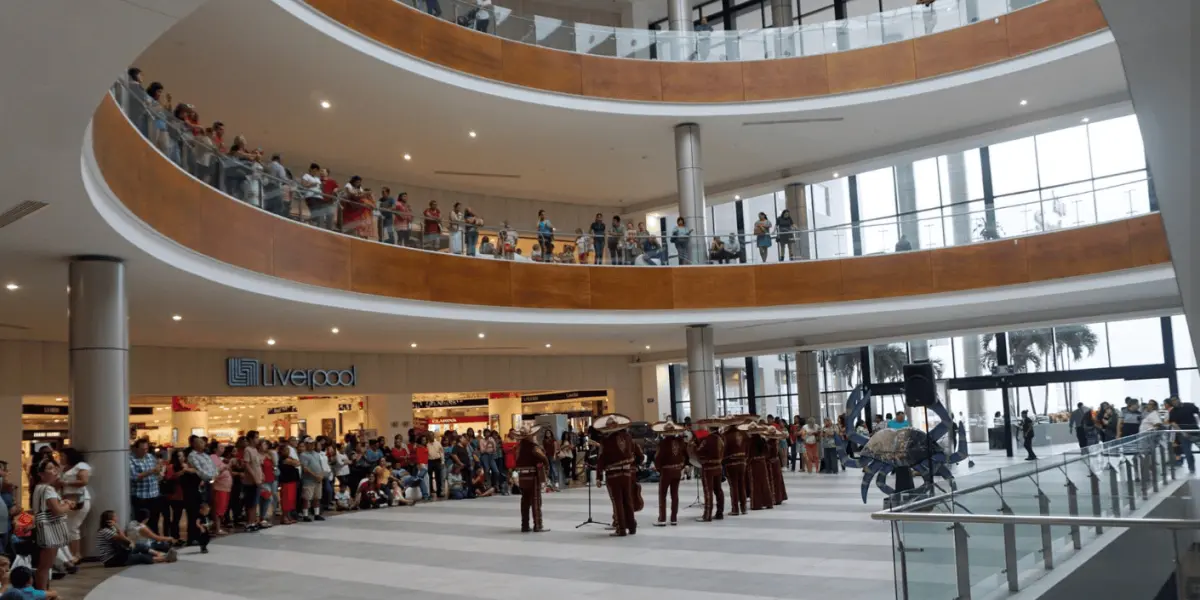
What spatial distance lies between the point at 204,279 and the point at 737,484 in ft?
31.3

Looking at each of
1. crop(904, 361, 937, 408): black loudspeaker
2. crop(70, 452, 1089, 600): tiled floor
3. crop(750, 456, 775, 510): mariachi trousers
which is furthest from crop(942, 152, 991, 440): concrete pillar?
crop(904, 361, 937, 408): black loudspeaker

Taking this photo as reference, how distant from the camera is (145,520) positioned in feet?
48.0

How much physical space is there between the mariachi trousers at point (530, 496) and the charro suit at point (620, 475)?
1.29 meters

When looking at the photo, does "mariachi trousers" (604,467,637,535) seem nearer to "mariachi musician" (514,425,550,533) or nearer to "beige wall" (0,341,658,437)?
"mariachi musician" (514,425,550,533)

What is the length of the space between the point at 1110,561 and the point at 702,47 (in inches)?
828

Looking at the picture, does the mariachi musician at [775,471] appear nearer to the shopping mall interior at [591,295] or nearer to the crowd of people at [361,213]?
the shopping mall interior at [591,295]

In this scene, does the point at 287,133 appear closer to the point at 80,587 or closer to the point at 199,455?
the point at 199,455

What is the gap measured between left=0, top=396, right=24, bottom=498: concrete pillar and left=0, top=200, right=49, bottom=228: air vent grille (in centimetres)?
1281

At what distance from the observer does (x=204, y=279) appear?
50.9ft

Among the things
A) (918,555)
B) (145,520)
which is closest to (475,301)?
(145,520)

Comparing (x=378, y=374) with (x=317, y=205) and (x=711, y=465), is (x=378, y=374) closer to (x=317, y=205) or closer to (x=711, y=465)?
(x=317, y=205)

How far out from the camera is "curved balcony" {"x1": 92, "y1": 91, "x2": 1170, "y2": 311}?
50.3 ft

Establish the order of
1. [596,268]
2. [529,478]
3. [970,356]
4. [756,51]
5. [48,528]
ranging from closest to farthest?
1. [48,528]
2. [529,478]
3. [596,268]
4. [756,51]
5. [970,356]

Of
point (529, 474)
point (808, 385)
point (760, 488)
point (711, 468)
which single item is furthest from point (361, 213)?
point (808, 385)
